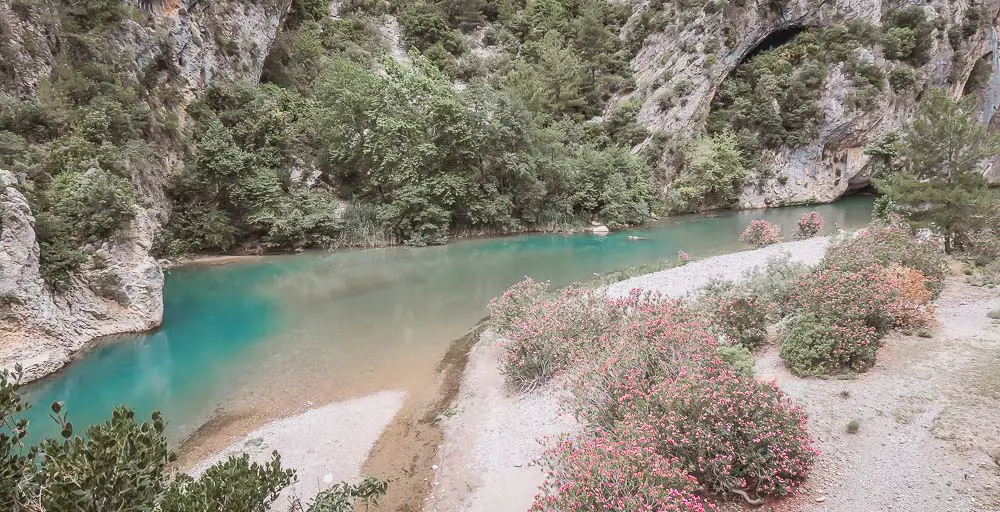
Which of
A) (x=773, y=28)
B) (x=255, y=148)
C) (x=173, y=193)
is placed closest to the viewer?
(x=173, y=193)

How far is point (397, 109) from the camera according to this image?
85.3 ft

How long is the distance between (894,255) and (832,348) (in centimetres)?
517

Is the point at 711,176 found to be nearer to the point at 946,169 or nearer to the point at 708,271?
the point at 708,271

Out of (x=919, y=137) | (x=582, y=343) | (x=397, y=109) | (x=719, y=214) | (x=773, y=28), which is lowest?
(x=719, y=214)

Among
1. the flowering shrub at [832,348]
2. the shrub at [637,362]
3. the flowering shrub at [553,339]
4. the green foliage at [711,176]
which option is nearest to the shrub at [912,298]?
the flowering shrub at [832,348]

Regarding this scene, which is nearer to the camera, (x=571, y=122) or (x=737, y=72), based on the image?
(x=571, y=122)

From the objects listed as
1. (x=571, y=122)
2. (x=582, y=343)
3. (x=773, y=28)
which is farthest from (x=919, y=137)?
(x=773, y=28)

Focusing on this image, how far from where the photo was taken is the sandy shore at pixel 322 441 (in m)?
6.83

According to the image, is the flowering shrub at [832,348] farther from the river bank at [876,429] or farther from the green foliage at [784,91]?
the green foliage at [784,91]

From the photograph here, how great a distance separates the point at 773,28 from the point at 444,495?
4387 cm

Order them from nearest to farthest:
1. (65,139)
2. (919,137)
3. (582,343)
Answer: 1. (582,343)
2. (919,137)
3. (65,139)

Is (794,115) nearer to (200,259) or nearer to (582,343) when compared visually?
(582,343)

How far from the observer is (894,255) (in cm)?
989

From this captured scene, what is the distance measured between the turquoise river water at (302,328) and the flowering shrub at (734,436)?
601cm
